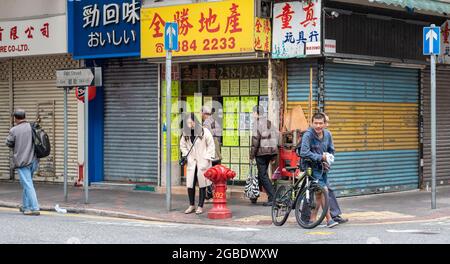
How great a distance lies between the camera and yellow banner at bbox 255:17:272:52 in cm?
1477

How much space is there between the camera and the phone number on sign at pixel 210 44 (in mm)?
15001

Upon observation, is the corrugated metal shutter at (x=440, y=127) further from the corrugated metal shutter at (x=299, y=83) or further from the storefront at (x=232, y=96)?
the storefront at (x=232, y=96)

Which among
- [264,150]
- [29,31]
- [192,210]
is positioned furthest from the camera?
[29,31]

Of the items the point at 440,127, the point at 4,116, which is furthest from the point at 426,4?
the point at 4,116

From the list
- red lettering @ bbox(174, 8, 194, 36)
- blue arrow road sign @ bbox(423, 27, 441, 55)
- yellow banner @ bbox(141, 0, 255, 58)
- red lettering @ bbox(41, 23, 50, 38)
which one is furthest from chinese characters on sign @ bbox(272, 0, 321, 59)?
red lettering @ bbox(41, 23, 50, 38)

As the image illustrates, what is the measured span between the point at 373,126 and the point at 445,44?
2.82 m

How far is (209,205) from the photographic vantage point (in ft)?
48.8

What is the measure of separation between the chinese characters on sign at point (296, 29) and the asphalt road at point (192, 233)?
3865mm

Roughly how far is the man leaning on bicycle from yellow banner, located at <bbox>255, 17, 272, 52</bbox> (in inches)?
Result: 136

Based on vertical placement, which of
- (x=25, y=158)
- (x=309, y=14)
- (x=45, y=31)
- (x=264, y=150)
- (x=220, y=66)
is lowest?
(x=25, y=158)

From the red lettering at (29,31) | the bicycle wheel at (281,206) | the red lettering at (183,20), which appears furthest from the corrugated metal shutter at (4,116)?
the bicycle wheel at (281,206)

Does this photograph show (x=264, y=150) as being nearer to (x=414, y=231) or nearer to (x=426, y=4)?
(x=414, y=231)
